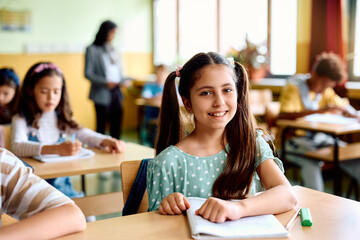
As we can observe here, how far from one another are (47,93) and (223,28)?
4.61 m

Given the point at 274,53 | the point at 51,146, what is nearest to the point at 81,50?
the point at 274,53

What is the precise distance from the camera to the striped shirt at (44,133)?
220 centimetres

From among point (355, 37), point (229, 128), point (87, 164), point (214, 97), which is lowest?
point (87, 164)

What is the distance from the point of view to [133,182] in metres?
1.49

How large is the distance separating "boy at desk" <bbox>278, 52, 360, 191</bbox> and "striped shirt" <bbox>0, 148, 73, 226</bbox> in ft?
8.32

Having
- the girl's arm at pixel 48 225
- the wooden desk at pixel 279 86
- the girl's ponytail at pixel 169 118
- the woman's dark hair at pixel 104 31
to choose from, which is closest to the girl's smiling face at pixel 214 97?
the girl's ponytail at pixel 169 118

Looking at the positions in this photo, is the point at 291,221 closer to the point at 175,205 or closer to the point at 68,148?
the point at 175,205

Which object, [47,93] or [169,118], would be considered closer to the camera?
[169,118]

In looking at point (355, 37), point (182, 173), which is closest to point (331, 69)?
point (355, 37)

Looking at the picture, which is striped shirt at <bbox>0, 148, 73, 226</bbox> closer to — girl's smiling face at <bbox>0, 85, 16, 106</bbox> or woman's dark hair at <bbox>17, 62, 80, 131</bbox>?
woman's dark hair at <bbox>17, 62, 80, 131</bbox>

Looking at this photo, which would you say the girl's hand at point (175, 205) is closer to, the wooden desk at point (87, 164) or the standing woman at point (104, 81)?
the wooden desk at point (87, 164)

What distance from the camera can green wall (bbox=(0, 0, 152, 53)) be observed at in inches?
267

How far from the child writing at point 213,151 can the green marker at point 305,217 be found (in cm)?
15

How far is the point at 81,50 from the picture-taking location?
24.0ft
